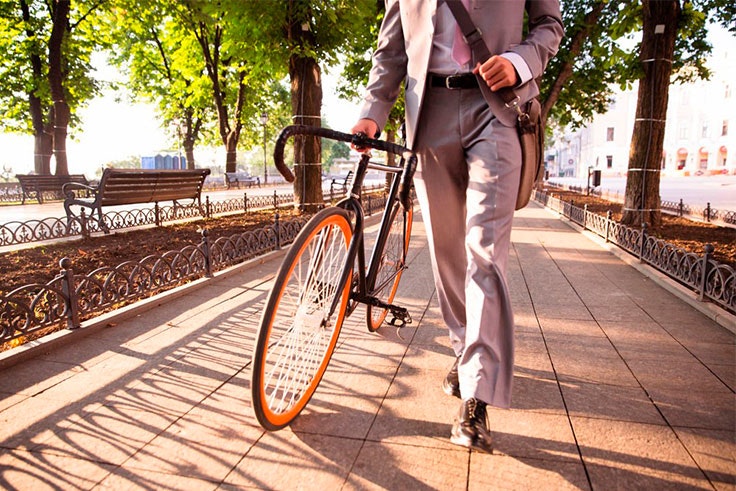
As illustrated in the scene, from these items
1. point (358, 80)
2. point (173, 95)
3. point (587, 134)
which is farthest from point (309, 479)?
point (587, 134)

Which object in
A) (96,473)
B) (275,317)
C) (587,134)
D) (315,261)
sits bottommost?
(96,473)

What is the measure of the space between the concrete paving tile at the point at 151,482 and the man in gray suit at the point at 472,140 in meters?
1.03

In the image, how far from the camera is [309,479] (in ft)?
6.76

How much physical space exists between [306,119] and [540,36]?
28.9ft

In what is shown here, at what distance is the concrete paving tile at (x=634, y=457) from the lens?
6.75 ft

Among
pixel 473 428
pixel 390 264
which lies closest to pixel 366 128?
pixel 390 264

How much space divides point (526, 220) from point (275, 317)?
12.5 metres

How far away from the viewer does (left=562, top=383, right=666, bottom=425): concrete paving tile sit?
260 cm

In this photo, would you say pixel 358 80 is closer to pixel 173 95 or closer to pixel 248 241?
pixel 248 241

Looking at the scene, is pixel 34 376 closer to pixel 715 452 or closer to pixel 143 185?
pixel 715 452

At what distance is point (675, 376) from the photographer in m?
3.11

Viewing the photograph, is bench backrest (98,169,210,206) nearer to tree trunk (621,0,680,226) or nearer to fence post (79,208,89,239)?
fence post (79,208,89,239)

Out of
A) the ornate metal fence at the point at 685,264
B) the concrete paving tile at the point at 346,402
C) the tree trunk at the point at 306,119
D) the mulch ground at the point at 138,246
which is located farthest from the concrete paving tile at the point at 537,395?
the tree trunk at the point at 306,119

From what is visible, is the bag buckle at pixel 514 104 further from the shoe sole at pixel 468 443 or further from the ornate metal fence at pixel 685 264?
the ornate metal fence at pixel 685 264
